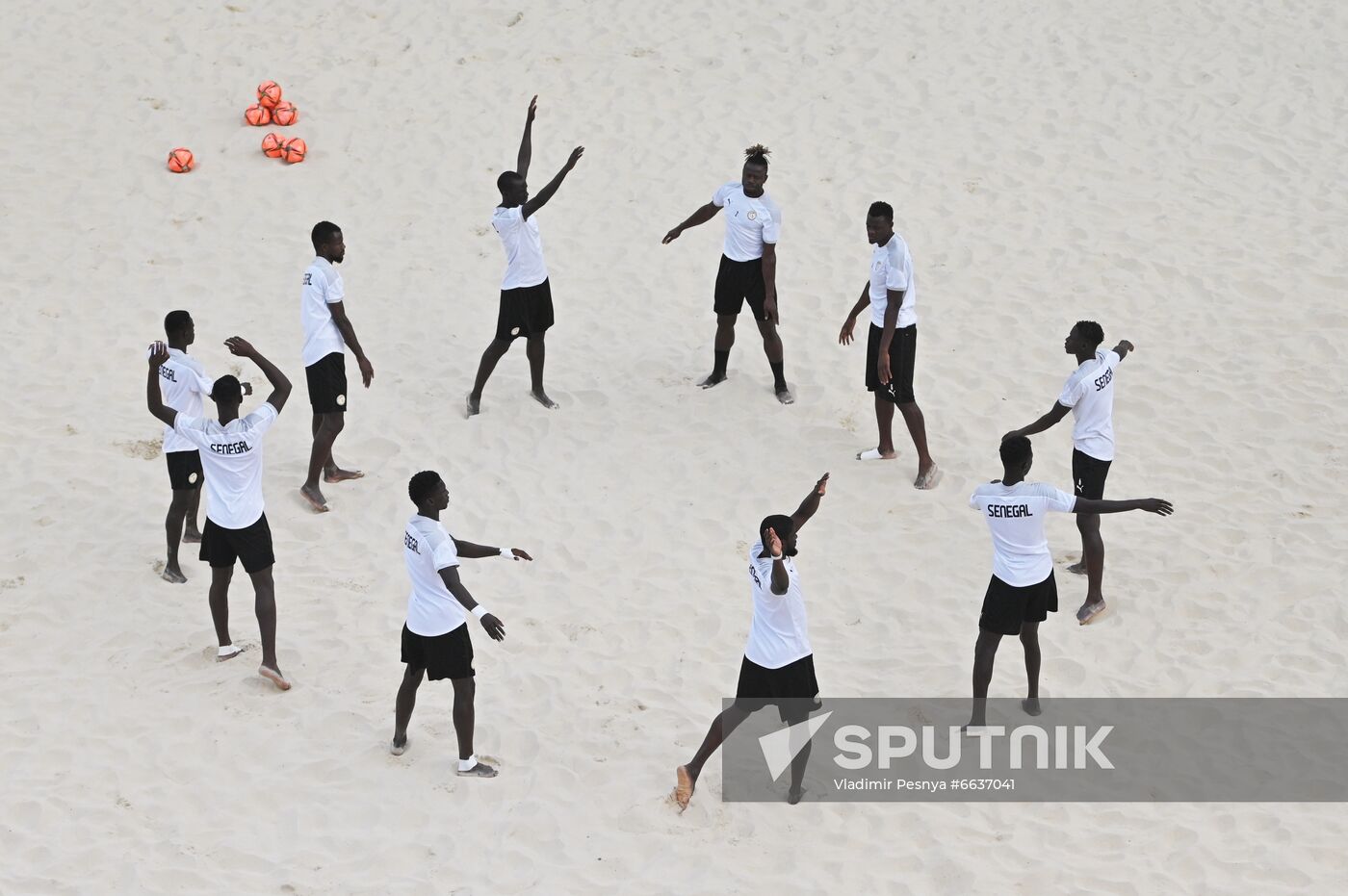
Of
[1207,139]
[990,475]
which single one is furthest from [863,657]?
[1207,139]

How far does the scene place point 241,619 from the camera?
8125 mm

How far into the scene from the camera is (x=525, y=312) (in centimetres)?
1012

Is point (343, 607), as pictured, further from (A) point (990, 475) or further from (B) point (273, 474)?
(A) point (990, 475)

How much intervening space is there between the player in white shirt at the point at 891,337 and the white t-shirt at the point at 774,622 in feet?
10.7

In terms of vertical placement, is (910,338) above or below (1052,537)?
above

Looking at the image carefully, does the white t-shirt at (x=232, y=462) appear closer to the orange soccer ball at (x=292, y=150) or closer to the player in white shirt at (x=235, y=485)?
the player in white shirt at (x=235, y=485)

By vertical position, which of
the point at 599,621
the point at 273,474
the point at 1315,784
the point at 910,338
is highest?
the point at 910,338

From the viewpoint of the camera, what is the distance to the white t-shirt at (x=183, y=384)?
7.95 m

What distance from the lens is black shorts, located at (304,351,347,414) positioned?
9.10 metres

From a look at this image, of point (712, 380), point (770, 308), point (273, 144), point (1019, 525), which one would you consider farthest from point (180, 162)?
point (1019, 525)

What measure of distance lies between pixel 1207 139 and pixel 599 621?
8962mm

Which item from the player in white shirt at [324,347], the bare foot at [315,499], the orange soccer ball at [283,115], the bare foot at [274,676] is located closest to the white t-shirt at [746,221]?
the player in white shirt at [324,347]

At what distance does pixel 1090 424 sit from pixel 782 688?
9.74 ft

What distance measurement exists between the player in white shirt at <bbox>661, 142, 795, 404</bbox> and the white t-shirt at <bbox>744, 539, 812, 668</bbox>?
161 inches
